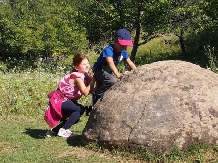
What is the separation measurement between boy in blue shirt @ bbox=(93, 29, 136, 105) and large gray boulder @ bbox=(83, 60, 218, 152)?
Answer: 22.5 inches

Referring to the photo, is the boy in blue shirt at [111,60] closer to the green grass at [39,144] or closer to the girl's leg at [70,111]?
the girl's leg at [70,111]

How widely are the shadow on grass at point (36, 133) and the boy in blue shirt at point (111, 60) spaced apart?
129 centimetres

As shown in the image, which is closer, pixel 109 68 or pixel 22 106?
pixel 109 68

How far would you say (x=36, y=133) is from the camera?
7.20 metres

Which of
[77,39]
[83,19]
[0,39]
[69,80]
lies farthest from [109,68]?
[0,39]

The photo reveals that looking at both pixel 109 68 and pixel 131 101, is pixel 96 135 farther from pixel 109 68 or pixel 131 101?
pixel 109 68

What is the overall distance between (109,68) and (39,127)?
7.80ft

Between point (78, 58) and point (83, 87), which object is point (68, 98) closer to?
point (83, 87)

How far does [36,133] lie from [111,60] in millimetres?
2251

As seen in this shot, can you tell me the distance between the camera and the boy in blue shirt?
6172 mm

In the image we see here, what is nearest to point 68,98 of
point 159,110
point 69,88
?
point 69,88

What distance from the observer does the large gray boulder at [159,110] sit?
5.05 meters

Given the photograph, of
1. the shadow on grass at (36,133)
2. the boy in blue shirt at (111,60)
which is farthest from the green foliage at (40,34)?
the boy in blue shirt at (111,60)

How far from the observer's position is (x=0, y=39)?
35156 mm
